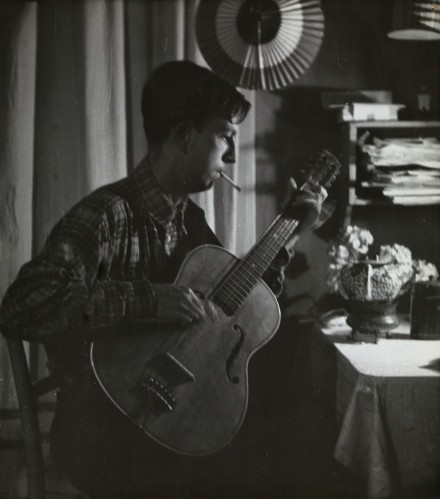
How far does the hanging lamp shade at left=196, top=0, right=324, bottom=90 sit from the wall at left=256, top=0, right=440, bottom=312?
56 mm

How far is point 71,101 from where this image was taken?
1.36m

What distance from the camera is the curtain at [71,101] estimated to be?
1.35 metres

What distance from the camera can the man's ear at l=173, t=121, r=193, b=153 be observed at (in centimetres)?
137

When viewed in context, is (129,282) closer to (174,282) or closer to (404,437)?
(174,282)

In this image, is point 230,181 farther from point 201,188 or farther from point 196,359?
point 196,359

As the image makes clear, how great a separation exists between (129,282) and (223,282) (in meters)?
0.22

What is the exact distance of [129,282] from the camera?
1.35 m

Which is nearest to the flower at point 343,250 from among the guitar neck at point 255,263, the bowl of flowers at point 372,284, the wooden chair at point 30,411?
the bowl of flowers at point 372,284

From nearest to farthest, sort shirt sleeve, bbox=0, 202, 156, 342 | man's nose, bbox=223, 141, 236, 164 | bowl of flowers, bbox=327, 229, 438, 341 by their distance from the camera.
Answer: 1. shirt sleeve, bbox=0, 202, 156, 342
2. man's nose, bbox=223, 141, 236, 164
3. bowl of flowers, bbox=327, 229, 438, 341

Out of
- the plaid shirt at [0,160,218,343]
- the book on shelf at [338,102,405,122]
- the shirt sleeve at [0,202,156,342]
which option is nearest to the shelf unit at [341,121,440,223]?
the book on shelf at [338,102,405,122]

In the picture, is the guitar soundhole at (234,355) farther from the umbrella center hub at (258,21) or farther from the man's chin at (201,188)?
the umbrella center hub at (258,21)

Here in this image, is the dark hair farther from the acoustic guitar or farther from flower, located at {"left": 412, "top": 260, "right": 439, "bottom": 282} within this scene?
flower, located at {"left": 412, "top": 260, "right": 439, "bottom": 282}

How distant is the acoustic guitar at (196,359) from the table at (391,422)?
27 cm

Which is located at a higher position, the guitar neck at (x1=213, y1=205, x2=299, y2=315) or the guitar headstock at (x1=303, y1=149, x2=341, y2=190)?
the guitar headstock at (x1=303, y1=149, x2=341, y2=190)
